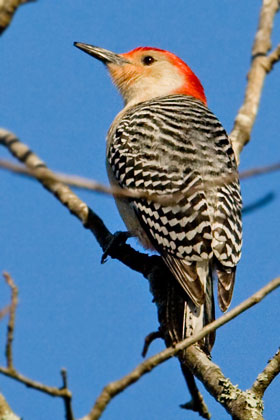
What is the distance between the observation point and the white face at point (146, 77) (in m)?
9.01

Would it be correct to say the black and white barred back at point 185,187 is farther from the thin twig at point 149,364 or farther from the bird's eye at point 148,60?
the thin twig at point 149,364

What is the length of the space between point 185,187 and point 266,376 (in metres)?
2.58

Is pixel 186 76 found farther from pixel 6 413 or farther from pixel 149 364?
pixel 6 413

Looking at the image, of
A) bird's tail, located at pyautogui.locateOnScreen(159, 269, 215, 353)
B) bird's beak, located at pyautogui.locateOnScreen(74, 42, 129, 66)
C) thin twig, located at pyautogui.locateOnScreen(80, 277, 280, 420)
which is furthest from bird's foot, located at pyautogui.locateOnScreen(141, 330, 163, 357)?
bird's beak, located at pyautogui.locateOnScreen(74, 42, 129, 66)

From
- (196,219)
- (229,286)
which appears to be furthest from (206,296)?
(196,219)

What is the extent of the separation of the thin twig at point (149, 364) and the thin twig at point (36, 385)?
150mm

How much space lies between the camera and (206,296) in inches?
234

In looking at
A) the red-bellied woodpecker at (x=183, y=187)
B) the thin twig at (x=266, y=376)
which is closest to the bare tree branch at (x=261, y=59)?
the red-bellied woodpecker at (x=183, y=187)

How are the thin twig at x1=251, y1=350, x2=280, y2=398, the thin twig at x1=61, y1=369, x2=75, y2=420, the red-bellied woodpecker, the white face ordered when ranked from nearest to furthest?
1. the thin twig at x1=61, y1=369, x2=75, y2=420
2. the thin twig at x1=251, y1=350, x2=280, y2=398
3. the red-bellied woodpecker
4. the white face

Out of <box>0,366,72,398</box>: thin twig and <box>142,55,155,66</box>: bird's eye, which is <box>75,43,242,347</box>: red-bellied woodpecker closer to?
<box>142,55,155,66</box>: bird's eye

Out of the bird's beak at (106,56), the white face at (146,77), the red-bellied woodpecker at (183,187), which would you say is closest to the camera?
the red-bellied woodpecker at (183,187)

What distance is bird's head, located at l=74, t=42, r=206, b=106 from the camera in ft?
29.6

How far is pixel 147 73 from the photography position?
9.14m

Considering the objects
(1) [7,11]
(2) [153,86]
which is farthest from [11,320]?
(2) [153,86]
